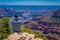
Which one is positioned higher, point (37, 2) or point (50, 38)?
point (37, 2)

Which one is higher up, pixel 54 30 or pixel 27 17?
pixel 27 17

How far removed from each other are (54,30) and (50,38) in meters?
0.11

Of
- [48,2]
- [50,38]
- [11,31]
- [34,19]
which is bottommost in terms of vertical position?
[50,38]

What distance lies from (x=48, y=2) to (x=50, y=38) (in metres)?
0.43

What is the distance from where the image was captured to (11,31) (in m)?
1.75

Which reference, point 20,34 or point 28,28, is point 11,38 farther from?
point 28,28

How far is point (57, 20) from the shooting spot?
1759 millimetres

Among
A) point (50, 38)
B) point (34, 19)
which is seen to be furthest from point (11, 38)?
point (50, 38)

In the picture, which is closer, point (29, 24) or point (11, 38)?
point (11, 38)

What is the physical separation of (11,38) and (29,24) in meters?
0.28

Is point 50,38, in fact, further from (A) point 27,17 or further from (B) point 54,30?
(A) point 27,17

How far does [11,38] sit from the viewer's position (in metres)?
1.66

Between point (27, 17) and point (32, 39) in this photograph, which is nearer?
point (32, 39)

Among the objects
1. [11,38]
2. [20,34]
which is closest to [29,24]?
[20,34]
